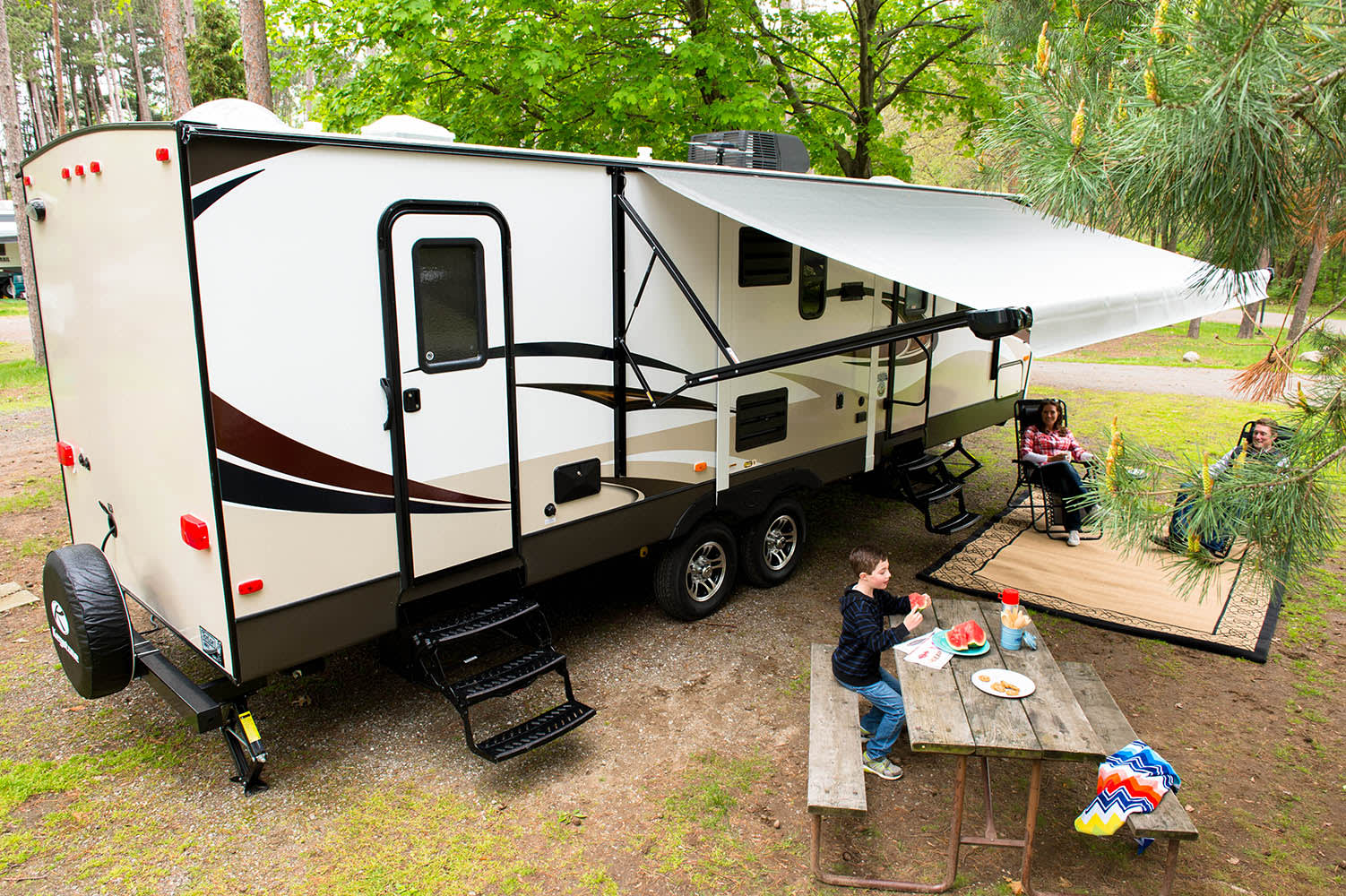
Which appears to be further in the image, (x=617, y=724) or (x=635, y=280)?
(x=635, y=280)

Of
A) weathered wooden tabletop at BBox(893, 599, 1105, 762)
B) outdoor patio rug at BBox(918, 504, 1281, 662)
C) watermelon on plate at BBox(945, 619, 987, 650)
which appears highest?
watermelon on plate at BBox(945, 619, 987, 650)

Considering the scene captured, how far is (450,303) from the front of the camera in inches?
164

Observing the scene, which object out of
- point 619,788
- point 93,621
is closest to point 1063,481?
point 619,788

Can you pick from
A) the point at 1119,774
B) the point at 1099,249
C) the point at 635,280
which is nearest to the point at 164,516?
the point at 635,280

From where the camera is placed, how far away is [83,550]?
4.09 m

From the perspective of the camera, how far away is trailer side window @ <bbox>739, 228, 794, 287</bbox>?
5.62 metres

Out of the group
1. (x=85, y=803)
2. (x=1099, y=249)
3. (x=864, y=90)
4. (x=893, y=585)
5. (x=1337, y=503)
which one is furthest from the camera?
(x=864, y=90)

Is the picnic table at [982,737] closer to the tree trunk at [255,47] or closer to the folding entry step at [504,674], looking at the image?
the folding entry step at [504,674]

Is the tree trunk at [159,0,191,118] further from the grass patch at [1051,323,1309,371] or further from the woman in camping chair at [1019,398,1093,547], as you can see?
the grass patch at [1051,323,1309,371]

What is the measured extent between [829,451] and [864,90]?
18.5ft

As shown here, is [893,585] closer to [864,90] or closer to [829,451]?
[829,451]

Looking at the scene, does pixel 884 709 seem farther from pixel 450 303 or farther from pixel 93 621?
pixel 93 621

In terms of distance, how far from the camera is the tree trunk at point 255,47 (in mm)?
8109

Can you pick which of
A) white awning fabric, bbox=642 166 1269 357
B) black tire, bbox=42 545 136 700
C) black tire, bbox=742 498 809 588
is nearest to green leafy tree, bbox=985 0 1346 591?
white awning fabric, bbox=642 166 1269 357
